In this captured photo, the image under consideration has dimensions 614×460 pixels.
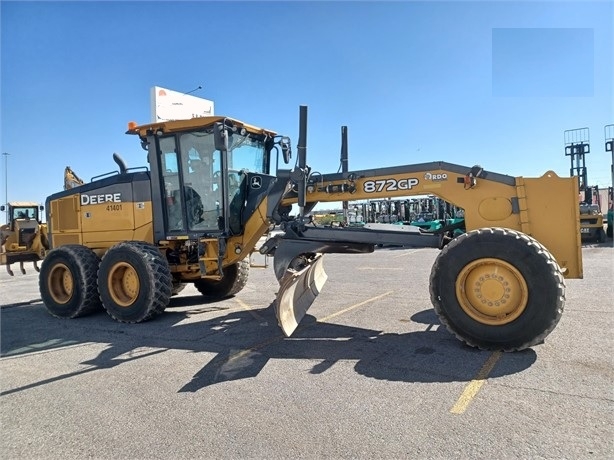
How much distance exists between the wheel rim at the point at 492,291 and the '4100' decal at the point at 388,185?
1.49m

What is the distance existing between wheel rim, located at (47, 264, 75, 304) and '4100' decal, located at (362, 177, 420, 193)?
17.8 ft

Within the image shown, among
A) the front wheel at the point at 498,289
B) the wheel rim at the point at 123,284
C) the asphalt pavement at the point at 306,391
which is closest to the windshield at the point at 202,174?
the wheel rim at the point at 123,284

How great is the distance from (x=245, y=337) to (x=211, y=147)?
10.1 ft

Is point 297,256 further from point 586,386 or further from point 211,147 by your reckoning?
point 586,386

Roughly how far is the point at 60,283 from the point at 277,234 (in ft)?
14.2

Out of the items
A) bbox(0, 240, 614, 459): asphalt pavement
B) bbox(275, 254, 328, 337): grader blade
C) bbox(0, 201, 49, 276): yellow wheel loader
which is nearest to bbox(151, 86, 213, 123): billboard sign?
bbox(0, 201, 49, 276): yellow wheel loader

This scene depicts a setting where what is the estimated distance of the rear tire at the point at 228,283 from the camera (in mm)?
9172

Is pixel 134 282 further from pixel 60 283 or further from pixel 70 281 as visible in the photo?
pixel 60 283

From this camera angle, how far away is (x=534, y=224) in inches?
217

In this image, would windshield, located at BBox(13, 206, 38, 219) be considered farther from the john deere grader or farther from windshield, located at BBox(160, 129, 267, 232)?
windshield, located at BBox(160, 129, 267, 232)

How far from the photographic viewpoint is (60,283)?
332 inches

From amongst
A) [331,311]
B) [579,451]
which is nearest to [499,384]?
[579,451]

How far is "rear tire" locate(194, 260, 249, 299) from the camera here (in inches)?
361

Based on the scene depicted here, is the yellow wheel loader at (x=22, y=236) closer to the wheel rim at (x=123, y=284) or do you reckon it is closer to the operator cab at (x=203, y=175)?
the wheel rim at (x=123, y=284)
